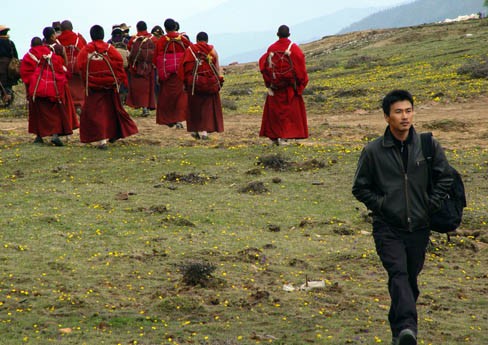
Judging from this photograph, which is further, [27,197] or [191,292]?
[27,197]

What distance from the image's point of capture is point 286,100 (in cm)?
1558

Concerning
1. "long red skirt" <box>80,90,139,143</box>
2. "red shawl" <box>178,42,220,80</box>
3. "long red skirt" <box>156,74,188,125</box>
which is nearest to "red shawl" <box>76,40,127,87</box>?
"long red skirt" <box>80,90,139,143</box>

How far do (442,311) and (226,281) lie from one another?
191cm

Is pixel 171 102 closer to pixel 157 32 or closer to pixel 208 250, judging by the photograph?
pixel 157 32

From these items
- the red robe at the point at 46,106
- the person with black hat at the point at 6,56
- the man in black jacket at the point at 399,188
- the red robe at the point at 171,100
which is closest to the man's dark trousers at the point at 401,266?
the man in black jacket at the point at 399,188

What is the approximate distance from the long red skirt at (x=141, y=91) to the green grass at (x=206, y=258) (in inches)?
270

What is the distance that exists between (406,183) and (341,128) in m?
13.0

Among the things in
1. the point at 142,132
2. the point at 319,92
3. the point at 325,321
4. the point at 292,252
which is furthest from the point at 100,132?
the point at 319,92

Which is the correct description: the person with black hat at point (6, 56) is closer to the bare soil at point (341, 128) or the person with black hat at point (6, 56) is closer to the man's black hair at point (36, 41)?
the bare soil at point (341, 128)

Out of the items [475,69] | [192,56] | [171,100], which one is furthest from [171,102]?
[475,69]

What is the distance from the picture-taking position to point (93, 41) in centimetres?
1487

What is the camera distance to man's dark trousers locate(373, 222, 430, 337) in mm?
5922

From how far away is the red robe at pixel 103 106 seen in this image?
14.9 meters

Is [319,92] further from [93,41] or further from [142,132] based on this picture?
[93,41]
